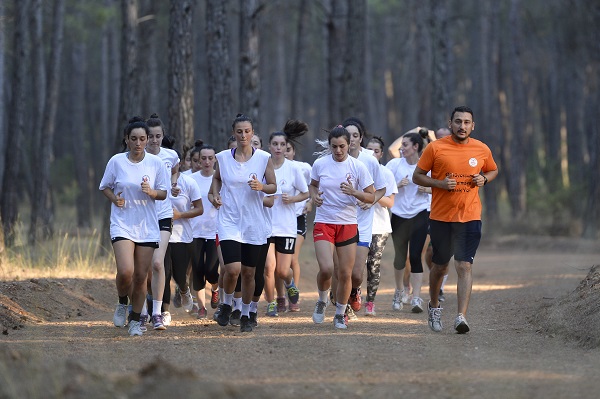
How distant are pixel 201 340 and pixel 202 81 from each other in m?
38.9

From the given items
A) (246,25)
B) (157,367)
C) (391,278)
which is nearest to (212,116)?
(246,25)

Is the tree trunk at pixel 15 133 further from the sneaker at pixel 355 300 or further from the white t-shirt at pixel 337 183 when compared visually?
the white t-shirt at pixel 337 183

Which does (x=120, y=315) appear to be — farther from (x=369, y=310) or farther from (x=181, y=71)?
(x=181, y=71)

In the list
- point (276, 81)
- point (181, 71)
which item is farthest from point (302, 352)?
point (276, 81)

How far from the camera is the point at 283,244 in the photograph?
13266 mm

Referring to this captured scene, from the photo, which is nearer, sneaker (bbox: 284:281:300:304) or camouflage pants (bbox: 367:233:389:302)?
camouflage pants (bbox: 367:233:389:302)

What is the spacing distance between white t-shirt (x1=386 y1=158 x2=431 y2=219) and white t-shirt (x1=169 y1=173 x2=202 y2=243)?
3.10 m

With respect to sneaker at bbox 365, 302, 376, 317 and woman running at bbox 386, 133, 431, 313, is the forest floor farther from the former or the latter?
woman running at bbox 386, 133, 431, 313

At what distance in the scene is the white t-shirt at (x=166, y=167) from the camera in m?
11.8

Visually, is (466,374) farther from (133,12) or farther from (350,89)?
(350,89)

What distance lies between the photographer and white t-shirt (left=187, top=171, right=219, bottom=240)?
13453 millimetres

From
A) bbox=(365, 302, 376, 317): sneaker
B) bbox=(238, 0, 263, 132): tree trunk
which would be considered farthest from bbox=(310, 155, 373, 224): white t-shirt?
bbox=(238, 0, 263, 132): tree trunk

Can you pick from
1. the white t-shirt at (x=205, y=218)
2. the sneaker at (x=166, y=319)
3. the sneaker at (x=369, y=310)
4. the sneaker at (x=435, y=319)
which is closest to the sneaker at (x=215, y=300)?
the white t-shirt at (x=205, y=218)

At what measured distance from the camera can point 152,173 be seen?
1111 cm
